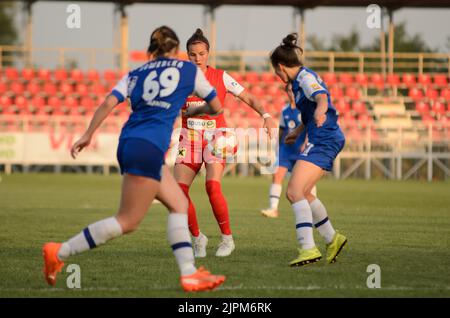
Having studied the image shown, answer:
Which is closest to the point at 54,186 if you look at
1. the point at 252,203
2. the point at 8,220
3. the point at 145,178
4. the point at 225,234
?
the point at 252,203

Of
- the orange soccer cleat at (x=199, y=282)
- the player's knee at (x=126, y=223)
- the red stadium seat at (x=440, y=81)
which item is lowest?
the orange soccer cleat at (x=199, y=282)

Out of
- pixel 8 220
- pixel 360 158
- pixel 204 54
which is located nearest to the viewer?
pixel 204 54

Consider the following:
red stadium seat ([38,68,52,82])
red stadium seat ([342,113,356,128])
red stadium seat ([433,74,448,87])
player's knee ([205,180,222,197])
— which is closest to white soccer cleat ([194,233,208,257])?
player's knee ([205,180,222,197])

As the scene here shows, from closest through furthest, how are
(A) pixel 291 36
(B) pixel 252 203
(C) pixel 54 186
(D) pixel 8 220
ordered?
(A) pixel 291 36, (D) pixel 8 220, (B) pixel 252 203, (C) pixel 54 186

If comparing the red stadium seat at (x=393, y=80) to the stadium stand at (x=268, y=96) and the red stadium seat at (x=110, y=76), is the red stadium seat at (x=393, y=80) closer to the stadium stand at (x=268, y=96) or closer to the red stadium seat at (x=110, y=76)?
the stadium stand at (x=268, y=96)

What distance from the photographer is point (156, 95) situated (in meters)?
6.38

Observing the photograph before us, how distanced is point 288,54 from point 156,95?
2.17m

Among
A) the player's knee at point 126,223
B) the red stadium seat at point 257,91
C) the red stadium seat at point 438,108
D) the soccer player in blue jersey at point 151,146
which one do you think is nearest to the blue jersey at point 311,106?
the soccer player in blue jersey at point 151,146

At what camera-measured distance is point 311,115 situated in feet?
27.4

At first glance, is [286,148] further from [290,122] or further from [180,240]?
[180,240]

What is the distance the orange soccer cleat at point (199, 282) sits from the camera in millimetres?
6402

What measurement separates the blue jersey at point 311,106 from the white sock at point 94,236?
8.14 ft
